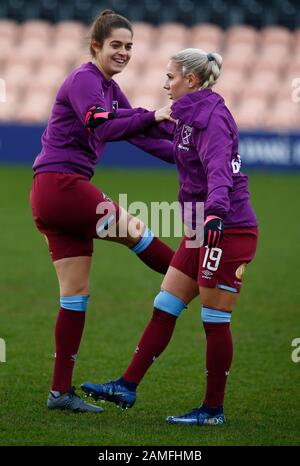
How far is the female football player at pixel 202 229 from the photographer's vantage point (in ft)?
16.2

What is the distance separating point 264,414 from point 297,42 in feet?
60.2

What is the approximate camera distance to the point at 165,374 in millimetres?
6344

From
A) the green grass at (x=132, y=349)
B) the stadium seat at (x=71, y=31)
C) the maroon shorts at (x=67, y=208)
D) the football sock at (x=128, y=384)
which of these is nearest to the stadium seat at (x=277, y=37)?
the stadium seat at (x=71, y=31)

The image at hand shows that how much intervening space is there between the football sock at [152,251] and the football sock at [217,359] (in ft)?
1.92

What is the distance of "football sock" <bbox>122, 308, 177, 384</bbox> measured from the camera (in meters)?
→ 5.19

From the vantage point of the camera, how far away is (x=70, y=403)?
5.33 m

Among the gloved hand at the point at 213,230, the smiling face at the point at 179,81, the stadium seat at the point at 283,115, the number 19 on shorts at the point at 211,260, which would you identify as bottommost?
the number 19 on shorts at the point at 211,260

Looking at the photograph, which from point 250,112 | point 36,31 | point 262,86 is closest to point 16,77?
point 36,31

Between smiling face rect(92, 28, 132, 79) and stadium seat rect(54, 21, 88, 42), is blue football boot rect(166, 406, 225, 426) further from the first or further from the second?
stadium seat rect(54, 21, 88, 42)

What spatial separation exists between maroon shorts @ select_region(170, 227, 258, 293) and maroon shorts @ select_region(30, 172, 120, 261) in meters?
0.58

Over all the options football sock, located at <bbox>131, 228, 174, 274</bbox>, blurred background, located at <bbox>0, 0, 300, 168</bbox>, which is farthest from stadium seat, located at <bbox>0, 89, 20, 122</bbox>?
football sock, located at <bbox>131, 228, 174, 274</bbox>

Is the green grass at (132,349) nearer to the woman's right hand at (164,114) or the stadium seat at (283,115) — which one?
the woman's right hand at (164,114)

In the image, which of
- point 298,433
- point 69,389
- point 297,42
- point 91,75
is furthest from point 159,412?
point 297,42

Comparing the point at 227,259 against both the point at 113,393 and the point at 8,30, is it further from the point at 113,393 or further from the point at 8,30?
the point at 8,30
